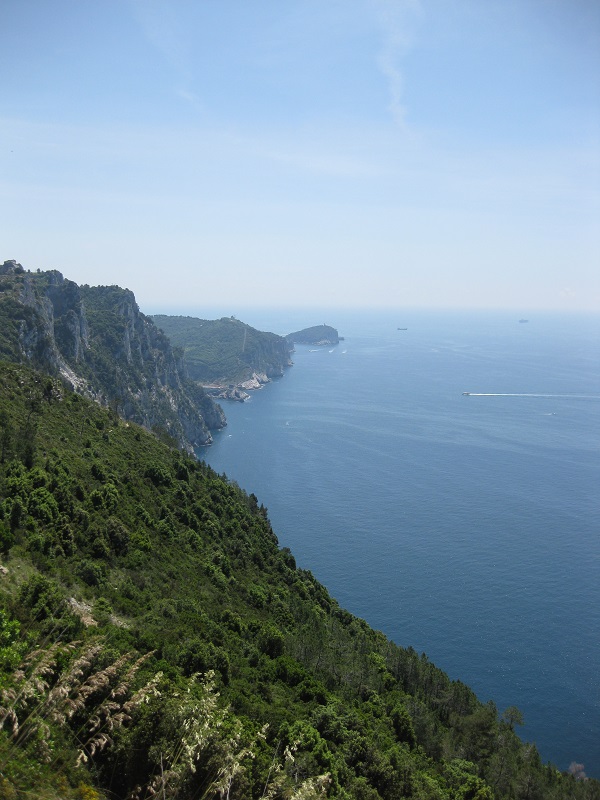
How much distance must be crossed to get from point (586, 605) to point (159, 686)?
7216 centimetres

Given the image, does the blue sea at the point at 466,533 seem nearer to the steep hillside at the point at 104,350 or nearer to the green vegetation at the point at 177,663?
the steep hillside at the point at 104,350

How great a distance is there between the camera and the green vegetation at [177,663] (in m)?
10.5

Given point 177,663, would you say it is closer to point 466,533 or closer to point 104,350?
point 466,533

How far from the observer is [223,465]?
444 feet

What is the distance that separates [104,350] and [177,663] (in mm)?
126527

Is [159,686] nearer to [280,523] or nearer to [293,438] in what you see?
[280,523]

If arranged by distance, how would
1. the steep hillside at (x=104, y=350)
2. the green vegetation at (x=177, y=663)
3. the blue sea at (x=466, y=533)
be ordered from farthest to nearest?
1. the steep hillside at (x=104, y=350)
2. the blue sea at (x=466, y=533)
3. the green vegetation at (x=177, y=663)

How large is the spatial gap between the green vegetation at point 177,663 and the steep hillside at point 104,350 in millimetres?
44542

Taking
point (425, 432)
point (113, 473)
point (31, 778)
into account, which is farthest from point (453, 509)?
point (31, 778)

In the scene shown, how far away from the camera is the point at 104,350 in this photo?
463ft

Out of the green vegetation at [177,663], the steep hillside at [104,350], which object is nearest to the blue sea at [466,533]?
the steep hillside at [104,350]

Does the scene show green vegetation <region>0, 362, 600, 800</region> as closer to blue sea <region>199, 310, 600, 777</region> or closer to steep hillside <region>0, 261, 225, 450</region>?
blue sea <region>199, 310, 600, 777</region>

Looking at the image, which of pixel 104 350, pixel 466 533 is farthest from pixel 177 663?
pixel 104 350

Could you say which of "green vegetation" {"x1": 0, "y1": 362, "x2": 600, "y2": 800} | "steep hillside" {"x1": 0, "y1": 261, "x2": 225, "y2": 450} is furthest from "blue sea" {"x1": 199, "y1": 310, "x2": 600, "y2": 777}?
"green vegetation" {"x1": 0, "y1": 362, "x2": 600, "y2": 800}
